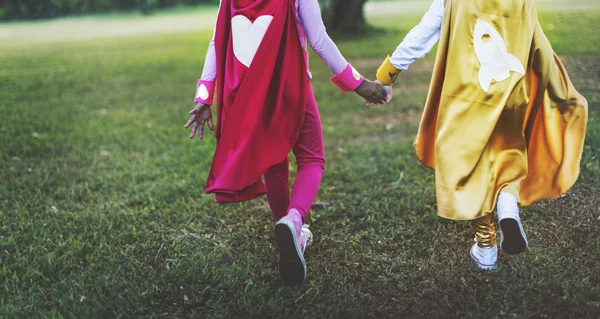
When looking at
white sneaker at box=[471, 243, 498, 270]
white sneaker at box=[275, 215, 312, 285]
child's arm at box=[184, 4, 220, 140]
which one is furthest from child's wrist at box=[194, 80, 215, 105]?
white sneaker at box=[471, 243, 498, 270]

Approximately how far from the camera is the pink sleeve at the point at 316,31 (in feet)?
8.80

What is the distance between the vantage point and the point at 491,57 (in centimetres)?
251

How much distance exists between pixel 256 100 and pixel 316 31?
0.45 meters

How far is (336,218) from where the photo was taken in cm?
371

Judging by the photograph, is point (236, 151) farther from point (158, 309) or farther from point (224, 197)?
point (158, 309)

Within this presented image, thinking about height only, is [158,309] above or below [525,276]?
below

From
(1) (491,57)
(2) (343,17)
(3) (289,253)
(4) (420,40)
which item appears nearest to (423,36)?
(4) (420,40)

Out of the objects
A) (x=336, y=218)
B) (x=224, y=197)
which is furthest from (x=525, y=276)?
(x=224, y=197)

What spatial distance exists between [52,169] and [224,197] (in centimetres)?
266

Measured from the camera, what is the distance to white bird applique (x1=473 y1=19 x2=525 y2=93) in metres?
2.50

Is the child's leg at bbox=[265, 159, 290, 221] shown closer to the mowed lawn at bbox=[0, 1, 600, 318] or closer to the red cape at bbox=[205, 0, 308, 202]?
the red cape at bbox=[205, 0, 308, 202]

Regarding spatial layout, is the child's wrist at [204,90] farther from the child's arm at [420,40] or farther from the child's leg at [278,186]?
the child's arm at [420,40]

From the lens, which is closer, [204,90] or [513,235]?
[513,235]

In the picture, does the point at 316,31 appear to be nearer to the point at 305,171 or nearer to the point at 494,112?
the point at 305,171
